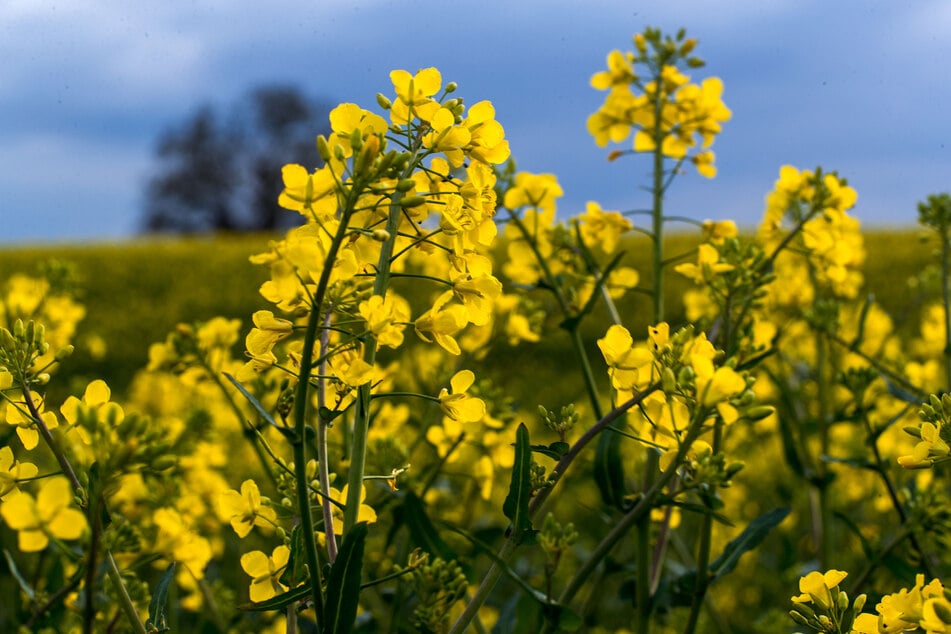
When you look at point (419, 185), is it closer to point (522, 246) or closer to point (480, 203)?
point (480, 203)

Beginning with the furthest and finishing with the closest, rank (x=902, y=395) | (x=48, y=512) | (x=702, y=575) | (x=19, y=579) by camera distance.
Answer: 1. (x=902, y=395)
2. (x=702, y=575)
3. (x=19, y=579)
4. (x=48, y=512)

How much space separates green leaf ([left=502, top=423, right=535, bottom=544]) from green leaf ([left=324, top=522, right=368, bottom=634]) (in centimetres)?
23

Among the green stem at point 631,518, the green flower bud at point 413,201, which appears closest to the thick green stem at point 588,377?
the green stem at point 631,518

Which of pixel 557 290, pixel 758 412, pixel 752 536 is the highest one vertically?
pixel 557 290

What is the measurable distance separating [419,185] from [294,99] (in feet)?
140

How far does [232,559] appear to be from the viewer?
4.99 meters

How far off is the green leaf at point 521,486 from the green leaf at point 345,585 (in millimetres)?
233

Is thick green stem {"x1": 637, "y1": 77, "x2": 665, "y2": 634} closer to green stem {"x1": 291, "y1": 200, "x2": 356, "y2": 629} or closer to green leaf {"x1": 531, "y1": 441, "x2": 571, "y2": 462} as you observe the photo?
green leaf {"x1": 531, "y1": 441, "x2": 571, "y2": 462}

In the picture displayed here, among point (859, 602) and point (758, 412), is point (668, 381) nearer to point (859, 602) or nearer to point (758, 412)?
point (758, 412)

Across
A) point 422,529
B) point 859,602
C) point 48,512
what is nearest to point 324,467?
point 48,512

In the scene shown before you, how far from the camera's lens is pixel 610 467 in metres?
1.82

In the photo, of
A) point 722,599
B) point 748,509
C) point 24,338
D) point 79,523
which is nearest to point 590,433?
point 79,523

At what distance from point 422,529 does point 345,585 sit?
58 cm

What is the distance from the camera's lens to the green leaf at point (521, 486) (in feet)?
3.98
